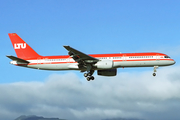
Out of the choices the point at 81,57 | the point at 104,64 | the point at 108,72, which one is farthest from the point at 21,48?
the point at 108,72

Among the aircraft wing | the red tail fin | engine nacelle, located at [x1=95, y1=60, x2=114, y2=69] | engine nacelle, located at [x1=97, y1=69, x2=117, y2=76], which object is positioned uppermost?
the red tail fin

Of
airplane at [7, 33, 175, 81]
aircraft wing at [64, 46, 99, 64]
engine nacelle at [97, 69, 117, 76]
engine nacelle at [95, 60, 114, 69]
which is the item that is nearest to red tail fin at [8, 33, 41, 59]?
airplane at [7, 33, 175, 81]

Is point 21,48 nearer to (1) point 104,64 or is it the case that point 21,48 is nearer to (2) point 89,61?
(2) point 89,61

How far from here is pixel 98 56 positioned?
62125 millimetres

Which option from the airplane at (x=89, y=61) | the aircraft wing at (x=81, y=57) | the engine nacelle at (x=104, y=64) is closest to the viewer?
the aircraft wing at (x=81, y=57)

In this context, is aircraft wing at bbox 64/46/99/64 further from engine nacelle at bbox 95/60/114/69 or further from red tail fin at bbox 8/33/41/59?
red tail fin at bbox 8/33/41/59

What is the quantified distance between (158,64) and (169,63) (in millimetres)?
2409

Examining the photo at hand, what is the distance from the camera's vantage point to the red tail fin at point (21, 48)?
6562 cm

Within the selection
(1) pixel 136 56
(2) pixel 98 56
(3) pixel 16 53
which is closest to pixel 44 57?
(3) pixel 16 53

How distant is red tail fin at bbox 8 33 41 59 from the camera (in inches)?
2584

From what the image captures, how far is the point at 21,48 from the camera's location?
2640 inches

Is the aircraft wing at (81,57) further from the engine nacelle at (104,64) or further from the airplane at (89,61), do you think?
the engine nacelle at (104,64)

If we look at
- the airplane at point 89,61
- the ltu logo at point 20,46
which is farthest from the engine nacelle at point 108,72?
the ltu logo at point 20,46

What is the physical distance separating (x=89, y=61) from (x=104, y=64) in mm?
3162
